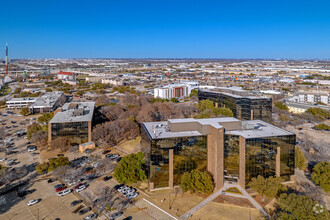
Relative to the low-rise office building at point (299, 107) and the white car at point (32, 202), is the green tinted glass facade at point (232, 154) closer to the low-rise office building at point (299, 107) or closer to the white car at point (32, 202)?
the white car at point (32, 202)

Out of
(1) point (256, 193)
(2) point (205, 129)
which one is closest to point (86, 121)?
(2) point (205, 129)

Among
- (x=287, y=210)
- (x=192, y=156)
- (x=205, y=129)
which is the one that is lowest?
(x=287, y=210)

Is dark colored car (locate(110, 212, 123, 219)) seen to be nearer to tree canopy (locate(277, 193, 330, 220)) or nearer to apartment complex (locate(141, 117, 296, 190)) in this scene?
apartment complex (locate(141, 117, 296, 190))

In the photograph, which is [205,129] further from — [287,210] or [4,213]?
[4,213]

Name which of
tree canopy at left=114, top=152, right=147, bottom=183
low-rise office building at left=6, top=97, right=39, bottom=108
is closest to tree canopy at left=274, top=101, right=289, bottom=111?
tree canopy at left=114, top=152, right=147, bottom=183

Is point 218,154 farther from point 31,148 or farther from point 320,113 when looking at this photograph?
point 320,113
